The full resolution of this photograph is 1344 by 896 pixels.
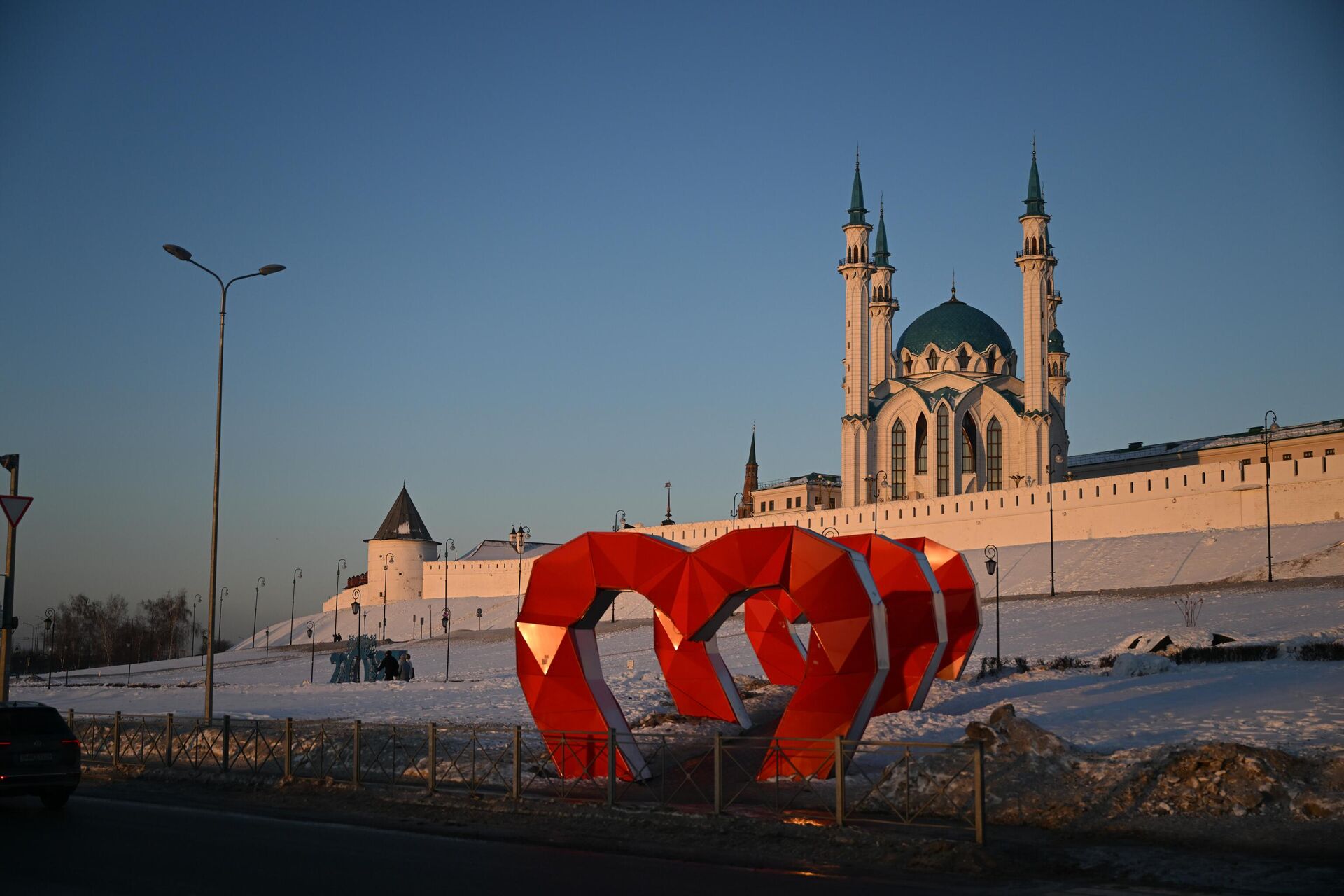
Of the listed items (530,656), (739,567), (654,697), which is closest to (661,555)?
(739,567)

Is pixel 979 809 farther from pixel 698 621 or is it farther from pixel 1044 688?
pixel 1044 688

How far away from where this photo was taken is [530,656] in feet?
58.6

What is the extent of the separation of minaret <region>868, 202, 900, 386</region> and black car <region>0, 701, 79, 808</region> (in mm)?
75560

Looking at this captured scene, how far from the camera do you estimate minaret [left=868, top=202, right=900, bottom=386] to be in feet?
290

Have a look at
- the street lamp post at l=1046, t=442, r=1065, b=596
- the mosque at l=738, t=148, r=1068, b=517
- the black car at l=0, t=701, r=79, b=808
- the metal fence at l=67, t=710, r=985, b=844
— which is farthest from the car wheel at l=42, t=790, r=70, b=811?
the mosque at l=738, t=148, r=1068, b=517

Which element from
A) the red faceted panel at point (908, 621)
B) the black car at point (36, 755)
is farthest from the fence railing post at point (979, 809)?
the black car at point (36, 755)

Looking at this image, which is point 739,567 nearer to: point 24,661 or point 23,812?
point 23,812

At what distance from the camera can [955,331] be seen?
8594cm

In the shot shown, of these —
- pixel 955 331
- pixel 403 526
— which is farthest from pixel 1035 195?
pixel 403 526

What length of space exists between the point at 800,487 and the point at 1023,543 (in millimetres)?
34194

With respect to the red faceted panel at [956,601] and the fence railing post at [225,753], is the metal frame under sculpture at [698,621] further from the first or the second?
the red faceted panel at [956,601]

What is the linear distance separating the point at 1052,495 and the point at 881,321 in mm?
24030

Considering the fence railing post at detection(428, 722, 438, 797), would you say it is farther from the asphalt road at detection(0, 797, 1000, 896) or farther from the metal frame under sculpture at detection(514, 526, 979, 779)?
the asphalt road at detection(0, 797, 1000, 896)

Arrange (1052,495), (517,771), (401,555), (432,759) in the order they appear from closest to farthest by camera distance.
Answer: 1. (517,771)
2. (432,759)
3. (1052,495)
4. (401,555)
